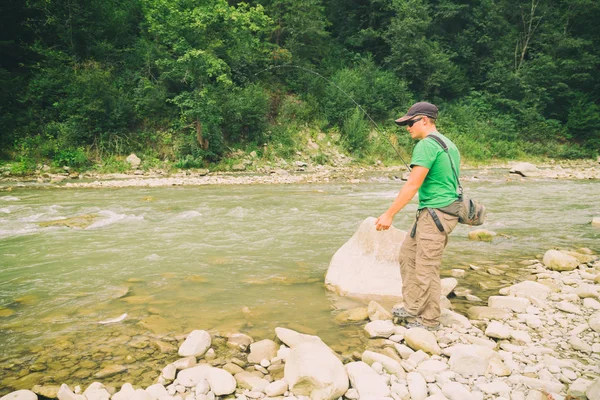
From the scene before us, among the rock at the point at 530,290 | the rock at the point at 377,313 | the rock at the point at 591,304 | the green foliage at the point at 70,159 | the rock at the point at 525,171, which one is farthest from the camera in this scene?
the rock at the point at 525,171

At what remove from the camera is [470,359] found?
2521mm

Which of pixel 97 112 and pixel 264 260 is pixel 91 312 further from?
pixel 97 112

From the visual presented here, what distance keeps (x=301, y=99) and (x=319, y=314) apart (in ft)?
72.2

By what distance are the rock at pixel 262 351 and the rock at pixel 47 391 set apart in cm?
127

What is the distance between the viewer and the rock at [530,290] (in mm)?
3863

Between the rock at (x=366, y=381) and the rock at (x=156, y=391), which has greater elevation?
the rock at (x=366, y=381)

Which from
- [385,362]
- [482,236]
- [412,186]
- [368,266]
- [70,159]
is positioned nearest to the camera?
→ [385,362]

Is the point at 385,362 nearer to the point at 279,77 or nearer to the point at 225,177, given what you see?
the point at 225,177

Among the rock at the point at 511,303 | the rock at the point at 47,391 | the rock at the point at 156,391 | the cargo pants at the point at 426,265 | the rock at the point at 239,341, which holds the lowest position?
the rock at the point at 47,391

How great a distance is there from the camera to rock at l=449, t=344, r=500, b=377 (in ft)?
8.20

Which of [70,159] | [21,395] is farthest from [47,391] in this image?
[70,159]

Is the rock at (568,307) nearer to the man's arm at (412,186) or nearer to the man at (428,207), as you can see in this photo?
the man at (428,207)

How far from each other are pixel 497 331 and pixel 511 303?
73 centimetres

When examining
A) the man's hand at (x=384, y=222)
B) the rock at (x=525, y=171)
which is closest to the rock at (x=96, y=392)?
the man's hand at (x=384, y=222)
